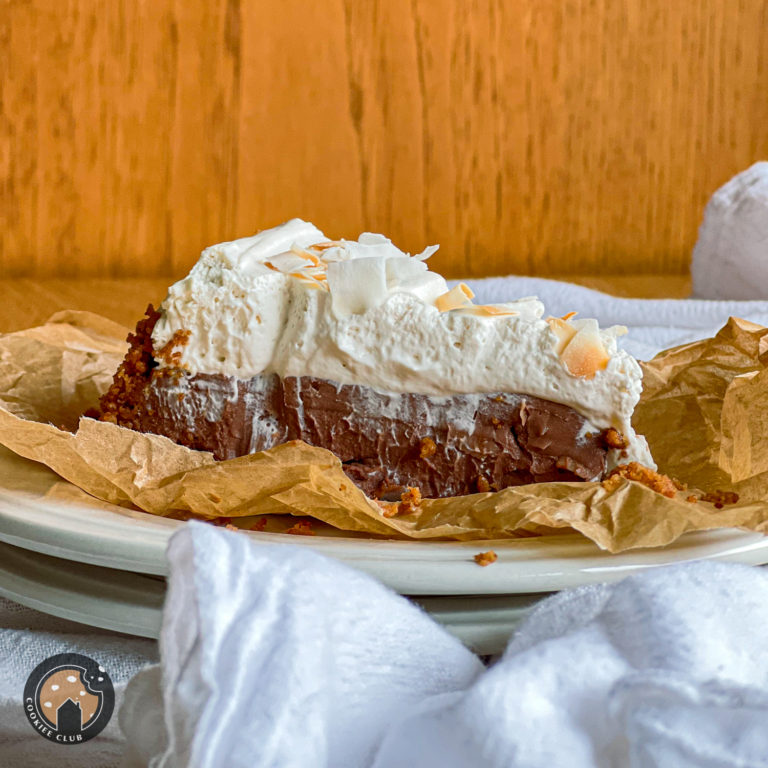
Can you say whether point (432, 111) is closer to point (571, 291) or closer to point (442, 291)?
point (571, 291)

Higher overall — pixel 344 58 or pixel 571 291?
pixel 344 58

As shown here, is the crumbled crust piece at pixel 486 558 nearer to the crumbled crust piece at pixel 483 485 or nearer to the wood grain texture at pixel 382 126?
the crumbled crust piece at pixel 483 485

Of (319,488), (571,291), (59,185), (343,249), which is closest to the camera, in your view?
(319,488)

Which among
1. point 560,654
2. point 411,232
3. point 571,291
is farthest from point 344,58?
point 560,654

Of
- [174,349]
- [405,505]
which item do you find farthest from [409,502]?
[174,349]

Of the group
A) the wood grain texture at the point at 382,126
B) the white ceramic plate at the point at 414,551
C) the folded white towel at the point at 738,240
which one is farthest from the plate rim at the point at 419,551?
the wood grain texture at the point at 382,126

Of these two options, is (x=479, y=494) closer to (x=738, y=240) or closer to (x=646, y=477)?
(x=646, y=477)

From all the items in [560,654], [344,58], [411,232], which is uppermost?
[344,58]
